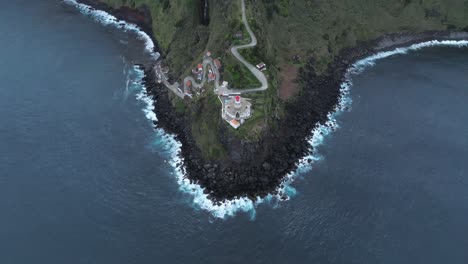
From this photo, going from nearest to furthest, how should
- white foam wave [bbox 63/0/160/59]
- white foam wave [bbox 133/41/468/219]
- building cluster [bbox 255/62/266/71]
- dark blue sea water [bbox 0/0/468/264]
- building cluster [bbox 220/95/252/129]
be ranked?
dark blue sea water [bbox 0/0/468/264], white foam wave [bbox 133/41/468/219], building cluster [bbox 220/95/252/129], building cluster [bbox 255/62/266/71], white foam wave [bbox 63/0/160/59]

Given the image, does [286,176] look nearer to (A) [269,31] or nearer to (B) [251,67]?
(B) [251,67]

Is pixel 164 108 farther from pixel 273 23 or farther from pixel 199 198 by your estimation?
pixel 273 23

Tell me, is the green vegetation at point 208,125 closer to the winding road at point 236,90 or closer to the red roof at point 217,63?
the winding road at point 236,90

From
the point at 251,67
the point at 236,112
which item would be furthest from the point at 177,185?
the point at 251,67

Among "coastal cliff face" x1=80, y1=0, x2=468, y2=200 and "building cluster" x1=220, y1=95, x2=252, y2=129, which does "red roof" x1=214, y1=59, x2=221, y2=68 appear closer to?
"coastal cliff face" x1=80, y1=0, x2=468, y2=200

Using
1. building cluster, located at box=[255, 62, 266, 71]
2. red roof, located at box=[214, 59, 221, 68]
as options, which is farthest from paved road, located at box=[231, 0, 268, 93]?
red roof, located at box=[214, 59, 221, 68]
